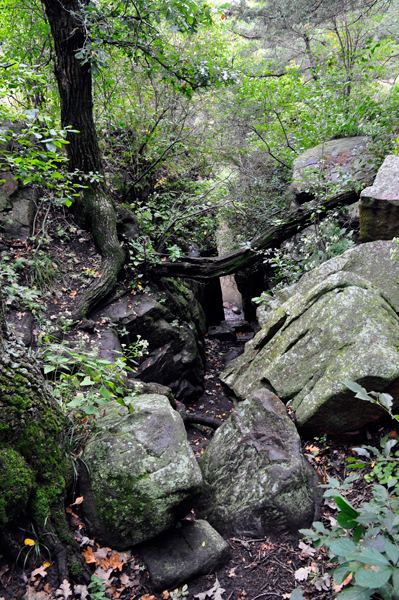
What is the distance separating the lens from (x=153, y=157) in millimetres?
8648

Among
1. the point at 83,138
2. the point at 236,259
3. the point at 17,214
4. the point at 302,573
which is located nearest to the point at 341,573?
the point at 302,573

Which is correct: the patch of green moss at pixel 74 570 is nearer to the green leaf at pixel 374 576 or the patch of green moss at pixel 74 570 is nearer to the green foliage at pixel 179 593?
the green foliage at pixel 179 593

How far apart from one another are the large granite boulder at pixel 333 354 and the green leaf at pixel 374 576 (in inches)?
92.6

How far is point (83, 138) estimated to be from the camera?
6.51 m

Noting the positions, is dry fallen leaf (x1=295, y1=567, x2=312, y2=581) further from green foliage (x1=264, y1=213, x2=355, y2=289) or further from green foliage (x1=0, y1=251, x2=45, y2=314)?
green foliage (x1=264, y1=213, x2=355, y2=289)

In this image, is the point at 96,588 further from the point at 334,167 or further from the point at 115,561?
the point at 334,167

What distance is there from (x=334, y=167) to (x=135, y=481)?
7847 millimetres

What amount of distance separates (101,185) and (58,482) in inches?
244

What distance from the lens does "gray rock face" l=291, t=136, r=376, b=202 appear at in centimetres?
681

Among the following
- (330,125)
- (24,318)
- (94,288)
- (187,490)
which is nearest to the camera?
(187,490)

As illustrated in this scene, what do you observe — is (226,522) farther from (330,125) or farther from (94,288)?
(330,125)

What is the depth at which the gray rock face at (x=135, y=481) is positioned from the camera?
2604mm

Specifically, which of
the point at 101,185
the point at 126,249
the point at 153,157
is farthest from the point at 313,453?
the point at 153,157

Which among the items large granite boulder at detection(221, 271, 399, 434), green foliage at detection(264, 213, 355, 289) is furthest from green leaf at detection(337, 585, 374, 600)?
green foliage at detection(264, 213, 355, 289)
